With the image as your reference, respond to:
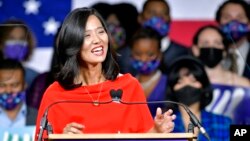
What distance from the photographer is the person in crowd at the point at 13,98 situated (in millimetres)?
6020

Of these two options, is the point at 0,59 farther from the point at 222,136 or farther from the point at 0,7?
the point at 222,136

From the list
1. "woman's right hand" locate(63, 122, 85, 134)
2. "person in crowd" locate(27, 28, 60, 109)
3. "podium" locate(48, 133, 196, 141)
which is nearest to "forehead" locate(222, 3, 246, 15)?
"person in crowd" locate(27, 28, 60, 109)

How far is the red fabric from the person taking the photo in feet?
12.3

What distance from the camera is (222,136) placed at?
5629 mm

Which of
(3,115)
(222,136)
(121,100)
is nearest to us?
(121,100)

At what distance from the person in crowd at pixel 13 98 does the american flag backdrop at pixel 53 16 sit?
0.49 feet

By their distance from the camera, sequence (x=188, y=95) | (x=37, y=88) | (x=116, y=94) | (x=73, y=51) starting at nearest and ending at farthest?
(x=116, y=94), (x=73, y=51), (x=188, y=95), (x=37, y=88)

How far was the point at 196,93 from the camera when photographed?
563 cm

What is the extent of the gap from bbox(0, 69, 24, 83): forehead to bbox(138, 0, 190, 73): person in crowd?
3.57ft

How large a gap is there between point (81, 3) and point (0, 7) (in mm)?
674

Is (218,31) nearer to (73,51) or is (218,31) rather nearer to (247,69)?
(247,69)

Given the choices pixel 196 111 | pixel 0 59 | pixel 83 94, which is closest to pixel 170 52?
pixel 196 111

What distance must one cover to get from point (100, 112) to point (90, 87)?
0.23 meters

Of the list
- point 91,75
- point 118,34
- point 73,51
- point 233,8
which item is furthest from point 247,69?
point 73,51
